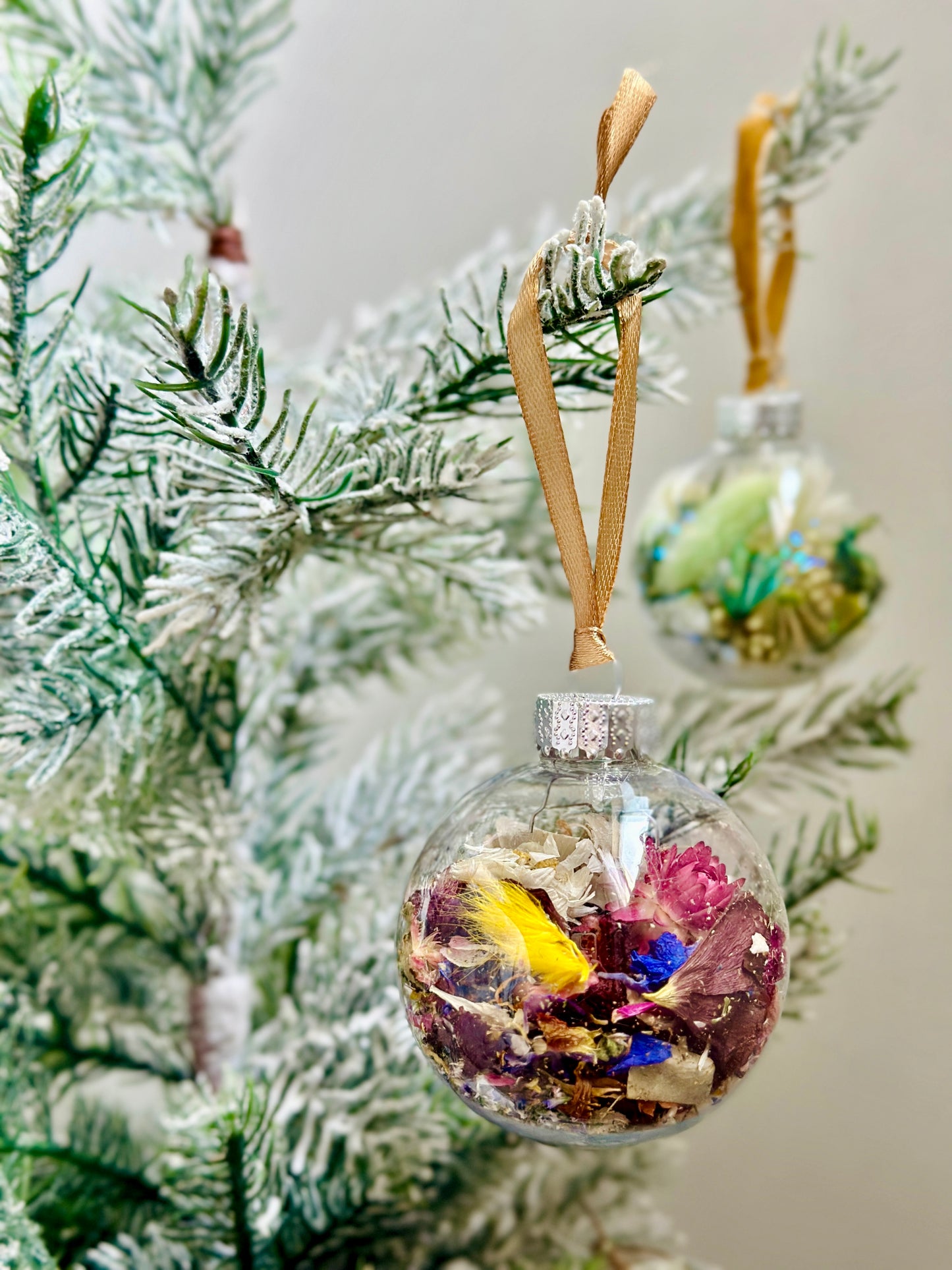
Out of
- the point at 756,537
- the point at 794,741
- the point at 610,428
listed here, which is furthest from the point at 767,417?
the point at 610,428

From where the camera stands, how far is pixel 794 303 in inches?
30.4

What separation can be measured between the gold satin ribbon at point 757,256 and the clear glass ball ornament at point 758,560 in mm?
38

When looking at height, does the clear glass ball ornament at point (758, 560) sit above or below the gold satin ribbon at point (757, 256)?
below

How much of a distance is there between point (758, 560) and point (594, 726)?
0.28 meters

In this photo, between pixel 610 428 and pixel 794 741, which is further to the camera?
pixel 794 741

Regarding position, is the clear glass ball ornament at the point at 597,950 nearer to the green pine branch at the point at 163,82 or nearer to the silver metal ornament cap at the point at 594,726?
the silver metal ornament cap at the point at 594,726

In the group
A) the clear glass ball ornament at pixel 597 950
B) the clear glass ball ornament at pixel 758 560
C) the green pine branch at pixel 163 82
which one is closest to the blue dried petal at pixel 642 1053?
the clear glass ball ornament at pixel 597 950

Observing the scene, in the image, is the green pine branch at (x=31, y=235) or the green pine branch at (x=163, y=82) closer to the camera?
the green pine branch at (x=31, y=235)

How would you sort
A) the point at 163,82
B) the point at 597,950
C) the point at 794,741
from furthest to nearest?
the point at 794,741 < the point at 163,82 < the point at 597,950

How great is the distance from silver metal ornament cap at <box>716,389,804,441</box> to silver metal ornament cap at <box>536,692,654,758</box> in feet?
1.11

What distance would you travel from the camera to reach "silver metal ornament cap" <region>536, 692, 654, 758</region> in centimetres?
32

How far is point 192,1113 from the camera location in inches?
17.4

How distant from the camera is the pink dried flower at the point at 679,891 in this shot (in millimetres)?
293

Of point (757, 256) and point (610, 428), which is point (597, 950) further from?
point (757, 256)
